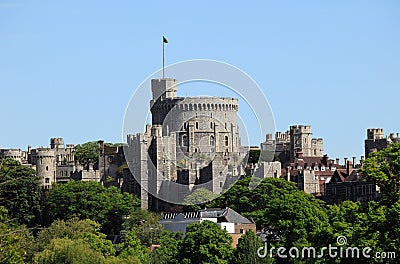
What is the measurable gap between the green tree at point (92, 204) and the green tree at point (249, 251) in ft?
123

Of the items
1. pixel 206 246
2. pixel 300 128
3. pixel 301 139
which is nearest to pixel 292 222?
pixel 206 246

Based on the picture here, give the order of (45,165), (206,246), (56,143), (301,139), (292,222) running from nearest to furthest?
1. (206,246)
2. (292,222)
3. (301,139)
4. (45,165)
5. (56,143)

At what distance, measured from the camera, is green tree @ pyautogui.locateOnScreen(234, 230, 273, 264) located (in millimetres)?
76188

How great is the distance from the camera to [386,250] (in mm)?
53469

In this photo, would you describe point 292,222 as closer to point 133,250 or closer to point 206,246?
point 206,246

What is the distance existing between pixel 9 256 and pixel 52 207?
68127 millimetres

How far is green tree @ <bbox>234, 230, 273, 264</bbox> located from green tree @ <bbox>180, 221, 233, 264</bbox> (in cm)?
87

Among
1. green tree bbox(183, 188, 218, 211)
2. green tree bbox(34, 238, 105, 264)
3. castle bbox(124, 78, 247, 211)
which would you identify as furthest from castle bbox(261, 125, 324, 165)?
green tree bbox(34, 238, 105, 264)

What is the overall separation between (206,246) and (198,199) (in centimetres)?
4057

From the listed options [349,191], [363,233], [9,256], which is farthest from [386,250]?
[349,191]

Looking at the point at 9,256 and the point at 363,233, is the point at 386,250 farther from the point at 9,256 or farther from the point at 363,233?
the point at 9,256

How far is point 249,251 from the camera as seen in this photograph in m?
78.1

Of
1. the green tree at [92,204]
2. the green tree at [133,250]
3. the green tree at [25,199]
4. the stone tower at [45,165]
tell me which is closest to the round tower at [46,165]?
the stone tower at [45,165]

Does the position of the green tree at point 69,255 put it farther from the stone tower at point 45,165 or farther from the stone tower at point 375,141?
the stone tower at point 45,165
